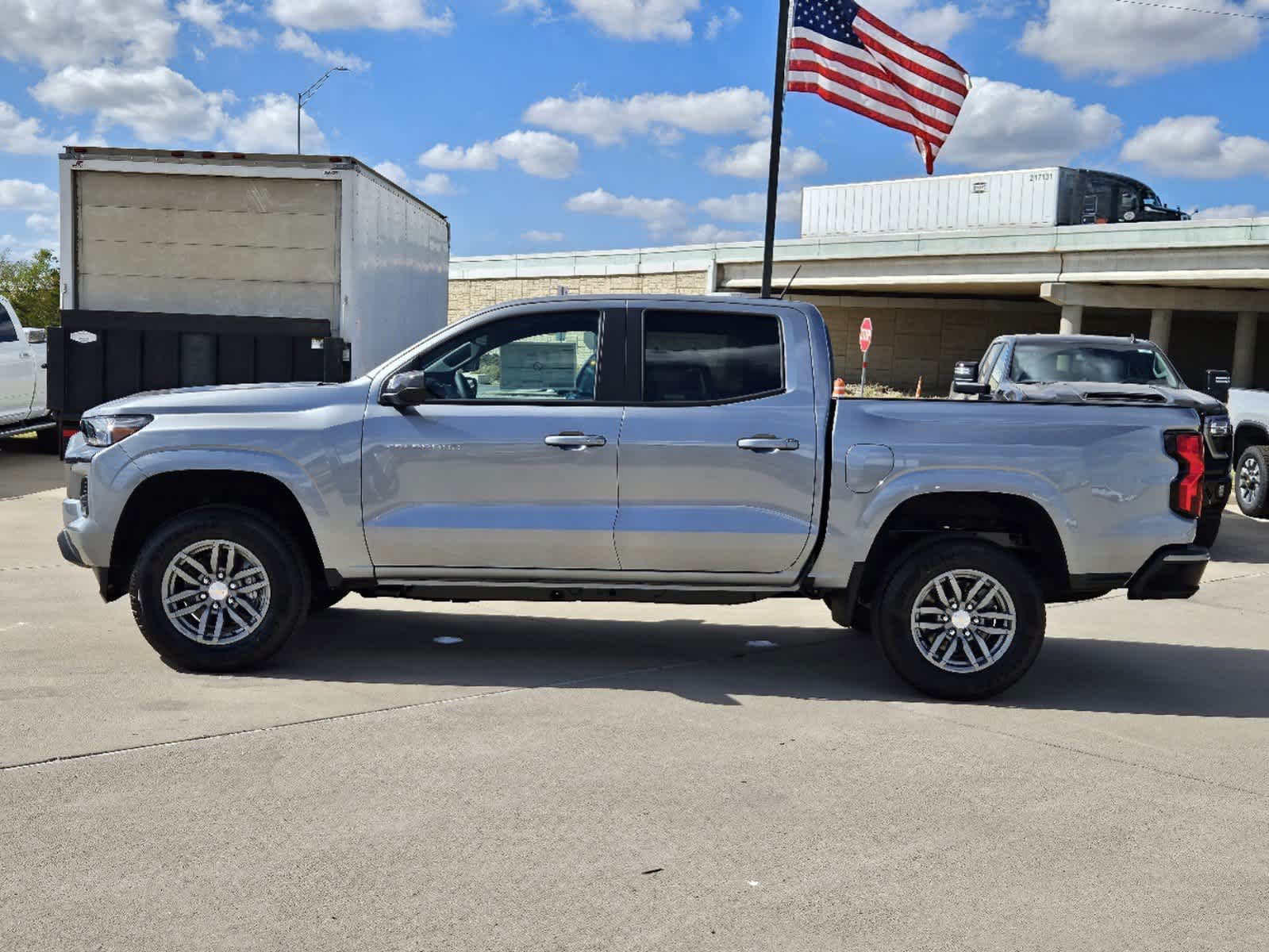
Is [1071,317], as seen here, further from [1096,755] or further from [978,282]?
[1096,755]

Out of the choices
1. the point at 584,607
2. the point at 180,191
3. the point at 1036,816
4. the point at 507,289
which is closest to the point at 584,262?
the point at 507,289

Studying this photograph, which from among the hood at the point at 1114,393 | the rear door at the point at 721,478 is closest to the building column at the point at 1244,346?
the hood at the point at 1114,393

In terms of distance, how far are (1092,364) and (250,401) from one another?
917 cm

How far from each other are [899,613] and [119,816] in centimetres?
360

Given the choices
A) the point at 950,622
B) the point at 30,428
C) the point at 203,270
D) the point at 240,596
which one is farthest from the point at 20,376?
the point at 950,622

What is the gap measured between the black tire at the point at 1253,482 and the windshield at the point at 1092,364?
200cm

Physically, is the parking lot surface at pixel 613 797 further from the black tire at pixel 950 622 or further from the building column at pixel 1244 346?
the building column at pixel 1244 346

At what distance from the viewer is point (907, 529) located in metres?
6.56

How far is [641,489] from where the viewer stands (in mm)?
6426

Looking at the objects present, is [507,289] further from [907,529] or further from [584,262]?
[907,529]

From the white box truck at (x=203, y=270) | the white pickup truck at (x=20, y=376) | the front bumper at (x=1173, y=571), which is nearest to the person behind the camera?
the front bumper at (x=1173, y=571)

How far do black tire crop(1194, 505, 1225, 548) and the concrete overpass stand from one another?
31524 millimetres

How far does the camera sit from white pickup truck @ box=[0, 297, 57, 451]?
1617 cm

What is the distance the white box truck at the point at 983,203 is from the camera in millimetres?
43969
